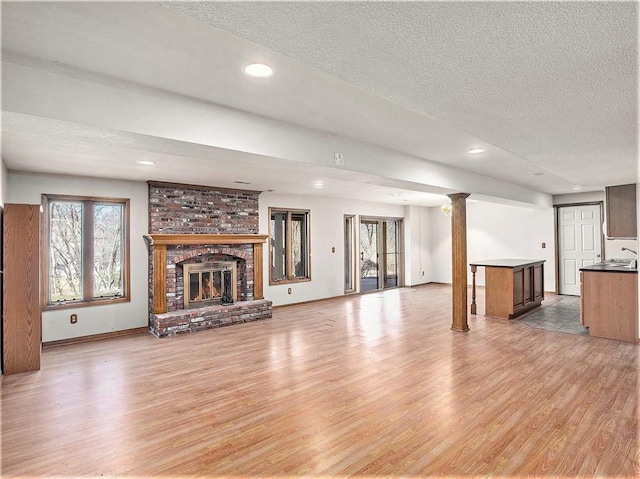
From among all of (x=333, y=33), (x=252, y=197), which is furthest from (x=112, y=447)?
(x=252, y=197)

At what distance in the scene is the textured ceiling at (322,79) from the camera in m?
1.21

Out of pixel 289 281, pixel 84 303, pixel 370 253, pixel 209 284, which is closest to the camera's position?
pixel 84 303

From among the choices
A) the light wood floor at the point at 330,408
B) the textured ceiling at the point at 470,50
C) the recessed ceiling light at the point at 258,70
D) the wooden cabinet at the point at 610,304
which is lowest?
the light wood floor at the point at 330,408

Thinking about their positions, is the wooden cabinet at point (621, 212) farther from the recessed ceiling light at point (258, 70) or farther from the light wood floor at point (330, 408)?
the recessed ceiling light at point (258, 70)

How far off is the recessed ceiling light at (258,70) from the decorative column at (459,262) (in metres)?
3.91

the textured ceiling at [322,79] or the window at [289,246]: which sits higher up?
the textured ceiling at [322,79]

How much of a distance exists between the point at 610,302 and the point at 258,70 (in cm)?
543

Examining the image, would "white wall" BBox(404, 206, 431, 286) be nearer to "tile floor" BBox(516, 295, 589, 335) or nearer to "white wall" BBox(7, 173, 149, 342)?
"tile floor" BBox(516, 295, 589, 335)

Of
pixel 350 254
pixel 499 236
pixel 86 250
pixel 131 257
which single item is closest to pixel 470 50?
pixel 131 257

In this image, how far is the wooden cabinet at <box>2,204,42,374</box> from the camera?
3842mm

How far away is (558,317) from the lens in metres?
6.07

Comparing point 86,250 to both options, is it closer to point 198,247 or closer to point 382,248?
point 198,247

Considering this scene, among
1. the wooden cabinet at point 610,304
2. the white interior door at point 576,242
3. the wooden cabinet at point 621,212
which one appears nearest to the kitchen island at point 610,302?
the wooden cabinet at point 610,304

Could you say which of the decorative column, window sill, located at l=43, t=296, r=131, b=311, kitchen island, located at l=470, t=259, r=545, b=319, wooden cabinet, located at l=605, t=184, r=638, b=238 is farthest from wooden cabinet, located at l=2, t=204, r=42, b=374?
wooden cabinet, located at l=605, t=184, r=638, b=238
